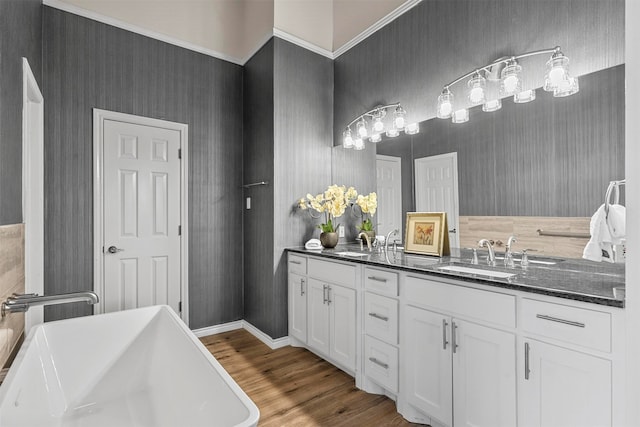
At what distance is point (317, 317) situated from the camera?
264 centimetres

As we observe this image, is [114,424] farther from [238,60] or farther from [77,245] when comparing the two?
[238,60]

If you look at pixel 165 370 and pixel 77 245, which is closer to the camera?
pixel 165 370

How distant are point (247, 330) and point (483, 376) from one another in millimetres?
2469

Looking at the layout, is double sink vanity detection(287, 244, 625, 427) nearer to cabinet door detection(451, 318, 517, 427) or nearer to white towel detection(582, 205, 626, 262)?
cabinet door detection(451, 318, 517, 427)

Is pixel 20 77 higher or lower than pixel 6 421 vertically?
higher

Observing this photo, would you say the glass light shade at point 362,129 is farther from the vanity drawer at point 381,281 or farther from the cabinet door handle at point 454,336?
the cabinet door handle at point 454,336

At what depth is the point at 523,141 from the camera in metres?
1.94

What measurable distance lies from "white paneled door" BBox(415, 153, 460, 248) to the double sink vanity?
25cm

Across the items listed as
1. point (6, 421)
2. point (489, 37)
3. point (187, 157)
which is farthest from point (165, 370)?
point (489, 37)

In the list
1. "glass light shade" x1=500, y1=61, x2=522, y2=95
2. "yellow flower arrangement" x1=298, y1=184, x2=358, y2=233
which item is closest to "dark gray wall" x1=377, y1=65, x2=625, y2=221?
"glass light shade" x1=500, y1=61, x2=522, y2=95

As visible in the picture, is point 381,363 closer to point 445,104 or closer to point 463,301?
point 463,301

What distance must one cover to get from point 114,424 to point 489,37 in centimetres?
302

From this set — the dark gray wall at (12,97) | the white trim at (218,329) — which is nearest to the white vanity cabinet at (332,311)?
the white trim at (218,329)

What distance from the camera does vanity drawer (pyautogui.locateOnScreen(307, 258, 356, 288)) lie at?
90.4 inches
